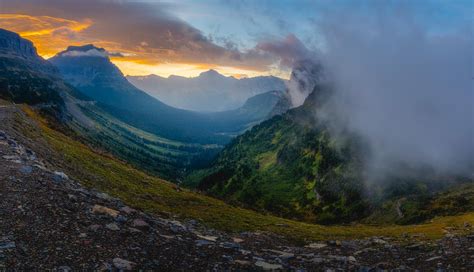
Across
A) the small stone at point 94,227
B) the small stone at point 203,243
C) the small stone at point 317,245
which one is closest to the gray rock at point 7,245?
the small stone at point 94,227

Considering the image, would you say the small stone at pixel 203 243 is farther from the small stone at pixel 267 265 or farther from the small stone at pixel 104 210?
the small stone at pixel 104 210

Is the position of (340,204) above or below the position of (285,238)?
below

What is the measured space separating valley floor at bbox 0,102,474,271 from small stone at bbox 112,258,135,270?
6 centimetres

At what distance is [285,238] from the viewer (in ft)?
137

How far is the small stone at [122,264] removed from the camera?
2130cm

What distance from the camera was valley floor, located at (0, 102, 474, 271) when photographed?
Result: 21.3 meters

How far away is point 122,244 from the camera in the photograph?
2422cm

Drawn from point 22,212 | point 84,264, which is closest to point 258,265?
point 84,264

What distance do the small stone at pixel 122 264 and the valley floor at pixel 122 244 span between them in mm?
57

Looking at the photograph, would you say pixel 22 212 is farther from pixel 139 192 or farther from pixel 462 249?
pixel 462 249

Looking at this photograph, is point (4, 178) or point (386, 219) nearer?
point (4, 178)

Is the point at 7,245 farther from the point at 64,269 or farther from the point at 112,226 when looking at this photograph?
the point at 112,226

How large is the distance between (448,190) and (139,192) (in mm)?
150161

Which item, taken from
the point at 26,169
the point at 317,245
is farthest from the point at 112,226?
the point at 317,245
